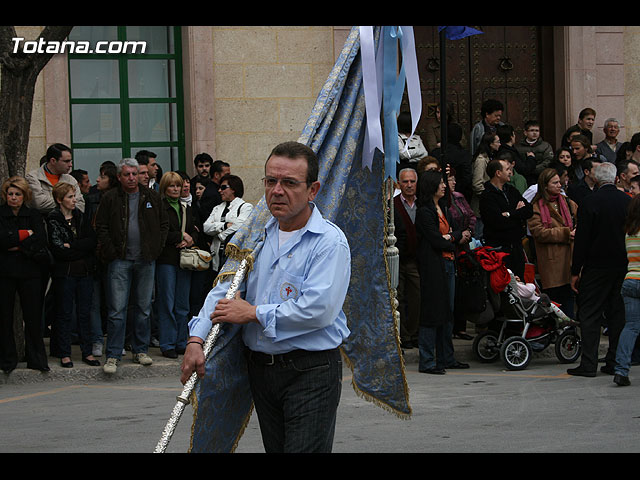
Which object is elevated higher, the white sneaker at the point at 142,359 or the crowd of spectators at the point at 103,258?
the crowd of spectators at the point at 103,258

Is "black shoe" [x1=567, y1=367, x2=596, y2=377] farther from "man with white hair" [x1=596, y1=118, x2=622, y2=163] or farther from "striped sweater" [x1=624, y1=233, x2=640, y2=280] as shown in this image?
"man with white hair" [x1=596, y1=118, x2=622, y2=163]

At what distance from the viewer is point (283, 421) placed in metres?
4.60

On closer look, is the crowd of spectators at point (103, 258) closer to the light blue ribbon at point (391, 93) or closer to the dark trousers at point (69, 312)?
the dark trousers at point (69, 312)

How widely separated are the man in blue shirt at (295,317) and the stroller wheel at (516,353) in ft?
21.5

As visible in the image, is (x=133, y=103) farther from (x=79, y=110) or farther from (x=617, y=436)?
(x=617, y=436)

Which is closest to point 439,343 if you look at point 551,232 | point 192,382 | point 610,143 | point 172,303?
point 551,232

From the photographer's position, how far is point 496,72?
1641 centimetres

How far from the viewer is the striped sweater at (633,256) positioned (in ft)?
31.9

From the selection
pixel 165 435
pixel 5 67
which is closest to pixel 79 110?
pixel 5 67

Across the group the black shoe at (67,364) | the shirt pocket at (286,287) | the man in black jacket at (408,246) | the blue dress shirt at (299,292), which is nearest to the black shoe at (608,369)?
the man in black jacket at (408,246)

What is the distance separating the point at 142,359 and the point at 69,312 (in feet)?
2.98

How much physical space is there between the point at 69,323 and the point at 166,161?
524cm

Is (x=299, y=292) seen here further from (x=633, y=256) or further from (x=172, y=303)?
(x=172, y=303)

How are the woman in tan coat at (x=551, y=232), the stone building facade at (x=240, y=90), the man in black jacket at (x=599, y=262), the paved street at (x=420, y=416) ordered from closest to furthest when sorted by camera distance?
the paved street at (x=420, y=416) < the man in black jacket at (x=599, y=262) < the woman in tan coat at (x=551, y=232) < the stone building facade at (x=240, y=90)
